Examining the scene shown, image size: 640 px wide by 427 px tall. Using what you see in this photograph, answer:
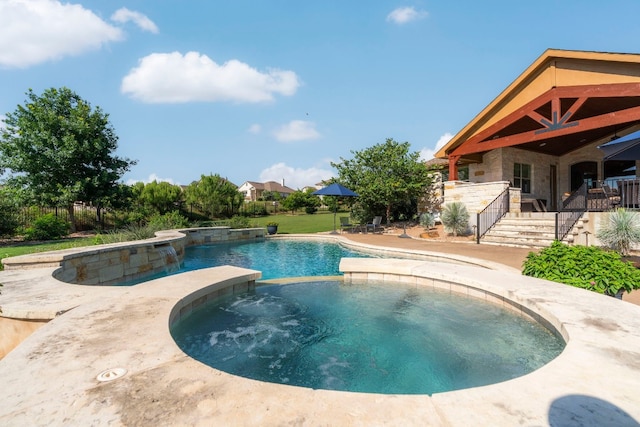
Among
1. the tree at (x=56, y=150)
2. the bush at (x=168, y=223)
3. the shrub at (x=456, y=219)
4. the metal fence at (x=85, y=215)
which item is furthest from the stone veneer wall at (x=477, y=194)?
the metal fence at (x=85, y=215)

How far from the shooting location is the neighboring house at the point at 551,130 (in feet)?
35.0

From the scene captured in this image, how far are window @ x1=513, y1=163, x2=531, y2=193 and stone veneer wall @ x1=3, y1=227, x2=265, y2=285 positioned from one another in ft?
55.8

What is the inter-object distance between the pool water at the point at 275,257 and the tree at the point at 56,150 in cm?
762

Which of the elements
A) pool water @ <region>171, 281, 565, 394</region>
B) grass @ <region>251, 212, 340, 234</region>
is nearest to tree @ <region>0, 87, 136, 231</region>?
grass @ <region>251, 212, 340, 234</region>

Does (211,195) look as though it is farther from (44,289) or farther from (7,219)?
(44,289)

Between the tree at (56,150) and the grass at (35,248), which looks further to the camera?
the tree at (56,150)

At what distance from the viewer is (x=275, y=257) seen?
36.6ft

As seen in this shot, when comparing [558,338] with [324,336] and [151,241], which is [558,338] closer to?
[324,336]

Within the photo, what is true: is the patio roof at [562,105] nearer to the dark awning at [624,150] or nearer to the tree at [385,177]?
the tree at [385,177]

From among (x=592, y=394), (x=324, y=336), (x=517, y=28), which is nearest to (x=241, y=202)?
(x=517, y=28)

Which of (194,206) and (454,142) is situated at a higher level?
(454,142)

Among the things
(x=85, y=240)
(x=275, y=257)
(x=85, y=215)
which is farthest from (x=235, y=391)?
(x=85, y=215)

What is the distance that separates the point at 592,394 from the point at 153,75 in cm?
1326

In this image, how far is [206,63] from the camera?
41.2 feet
